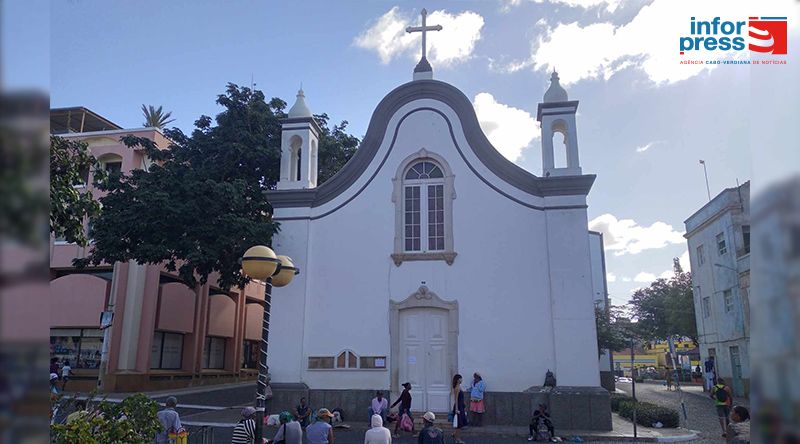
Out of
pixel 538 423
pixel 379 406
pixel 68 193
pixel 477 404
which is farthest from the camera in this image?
pixel 477 404

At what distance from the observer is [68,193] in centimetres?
749

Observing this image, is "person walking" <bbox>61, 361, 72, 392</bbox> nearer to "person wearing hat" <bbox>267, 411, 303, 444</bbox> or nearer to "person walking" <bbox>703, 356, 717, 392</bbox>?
"person wearing hat" <bbox>267, 411, 303, 444</bbox>

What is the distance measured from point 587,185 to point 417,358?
6.56m

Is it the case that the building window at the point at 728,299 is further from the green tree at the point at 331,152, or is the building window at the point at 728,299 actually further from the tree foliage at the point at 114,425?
the tree foliage at the point at 114,425

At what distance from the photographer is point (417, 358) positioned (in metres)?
15.5

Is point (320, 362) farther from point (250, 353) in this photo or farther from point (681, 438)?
point (250, 353)

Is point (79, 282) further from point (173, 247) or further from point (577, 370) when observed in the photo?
point (577, 370)

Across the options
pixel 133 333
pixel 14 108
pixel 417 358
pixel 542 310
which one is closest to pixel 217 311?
pixel 133 333

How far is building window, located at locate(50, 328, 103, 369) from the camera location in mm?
24297

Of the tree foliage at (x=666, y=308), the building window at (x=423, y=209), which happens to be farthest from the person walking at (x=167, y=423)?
the tree foliage at (x=666, y=308)

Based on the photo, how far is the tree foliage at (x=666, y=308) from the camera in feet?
128

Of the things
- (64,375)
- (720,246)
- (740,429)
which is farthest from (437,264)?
(64,375)

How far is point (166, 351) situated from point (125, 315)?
2913 mm

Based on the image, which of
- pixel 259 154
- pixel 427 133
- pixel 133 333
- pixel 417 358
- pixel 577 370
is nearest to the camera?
pixel 577 370
